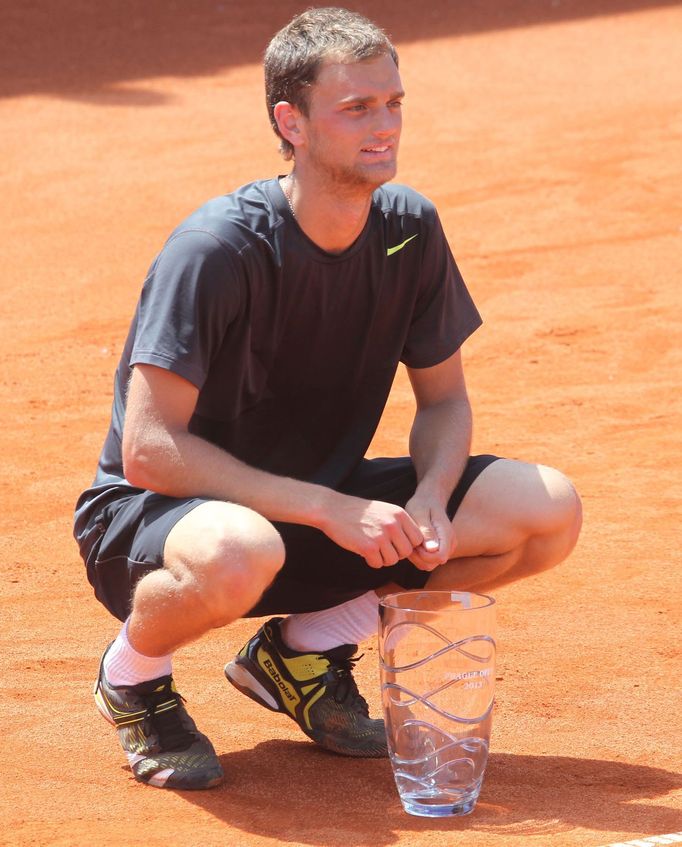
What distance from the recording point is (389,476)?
3537 millimetres

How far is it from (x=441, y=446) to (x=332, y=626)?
0.50m

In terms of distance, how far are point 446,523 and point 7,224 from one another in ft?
23.1

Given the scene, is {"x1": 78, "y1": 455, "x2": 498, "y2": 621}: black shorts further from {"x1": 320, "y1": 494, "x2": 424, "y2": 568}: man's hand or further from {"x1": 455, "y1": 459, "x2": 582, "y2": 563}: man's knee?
{"x1": 320, "y1": 494, "x2": 424, "y2": 568}: man's hand

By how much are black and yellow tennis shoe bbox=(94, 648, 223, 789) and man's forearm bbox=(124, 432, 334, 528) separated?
445 mm

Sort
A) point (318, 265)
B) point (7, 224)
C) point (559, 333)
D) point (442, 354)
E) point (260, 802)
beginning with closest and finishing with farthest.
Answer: point (260, 802), point (318, 265), point (442, 354), point (559, 333), point (7, 224)

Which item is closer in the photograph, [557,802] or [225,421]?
[557,802]

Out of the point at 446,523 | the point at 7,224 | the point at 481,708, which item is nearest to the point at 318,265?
the point at 446,523

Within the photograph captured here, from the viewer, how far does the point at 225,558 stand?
291cm

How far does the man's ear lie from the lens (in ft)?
11.0

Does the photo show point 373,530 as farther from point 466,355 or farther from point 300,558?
point 466,355

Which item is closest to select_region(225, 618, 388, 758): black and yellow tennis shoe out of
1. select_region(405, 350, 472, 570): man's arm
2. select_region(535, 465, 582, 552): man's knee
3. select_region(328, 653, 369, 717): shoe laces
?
select_region(328, 653, 369, 717): shoe laces

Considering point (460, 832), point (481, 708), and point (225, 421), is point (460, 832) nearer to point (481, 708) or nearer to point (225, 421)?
point (481, 708)

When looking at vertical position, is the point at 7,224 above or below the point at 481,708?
below

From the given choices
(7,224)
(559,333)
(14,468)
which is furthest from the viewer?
(7,224)
